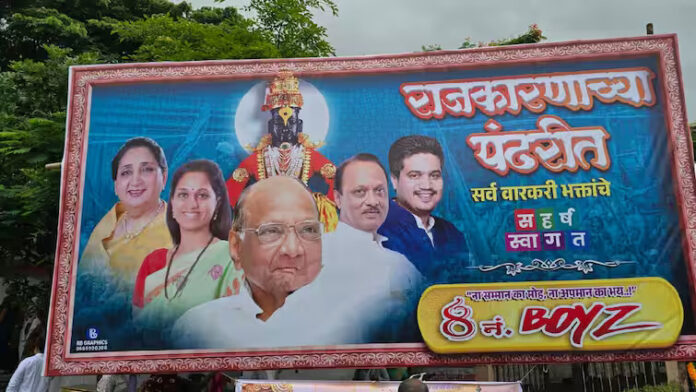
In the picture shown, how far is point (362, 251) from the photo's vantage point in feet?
20.9

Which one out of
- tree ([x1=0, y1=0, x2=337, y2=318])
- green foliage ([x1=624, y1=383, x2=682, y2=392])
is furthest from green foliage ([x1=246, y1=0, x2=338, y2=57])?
green foliage ([x1=624, y1=383, x2=682, y2=392])

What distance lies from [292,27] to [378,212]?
689 cm

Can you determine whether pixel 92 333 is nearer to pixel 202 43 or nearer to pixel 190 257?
pixel 190 257

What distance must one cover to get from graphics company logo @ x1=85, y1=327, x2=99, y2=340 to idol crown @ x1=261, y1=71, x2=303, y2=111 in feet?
9.79

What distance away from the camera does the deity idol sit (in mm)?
6539

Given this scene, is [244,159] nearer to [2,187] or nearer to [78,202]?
[78,202]

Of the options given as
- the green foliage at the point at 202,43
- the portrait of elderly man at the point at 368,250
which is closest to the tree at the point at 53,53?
the green foliage at the point at 202,43

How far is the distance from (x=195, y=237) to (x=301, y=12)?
22.9ft

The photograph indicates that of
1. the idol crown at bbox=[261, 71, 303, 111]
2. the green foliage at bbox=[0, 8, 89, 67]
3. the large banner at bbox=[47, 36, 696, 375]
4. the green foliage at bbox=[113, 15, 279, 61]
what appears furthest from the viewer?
the green foliage at bbox=[0, 8, 89, 67]

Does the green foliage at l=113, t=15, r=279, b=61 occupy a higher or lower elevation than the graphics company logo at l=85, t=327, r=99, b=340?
higher

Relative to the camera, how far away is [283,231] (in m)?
6.48

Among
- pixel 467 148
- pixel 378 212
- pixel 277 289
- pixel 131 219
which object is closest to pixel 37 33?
pixel 131 219

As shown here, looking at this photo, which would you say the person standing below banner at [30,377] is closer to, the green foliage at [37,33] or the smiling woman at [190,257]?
the smiling woman at [190,257]

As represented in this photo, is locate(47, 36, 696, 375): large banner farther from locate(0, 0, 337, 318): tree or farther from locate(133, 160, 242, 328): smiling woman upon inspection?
locate(0, 0, 337, 318): tree
